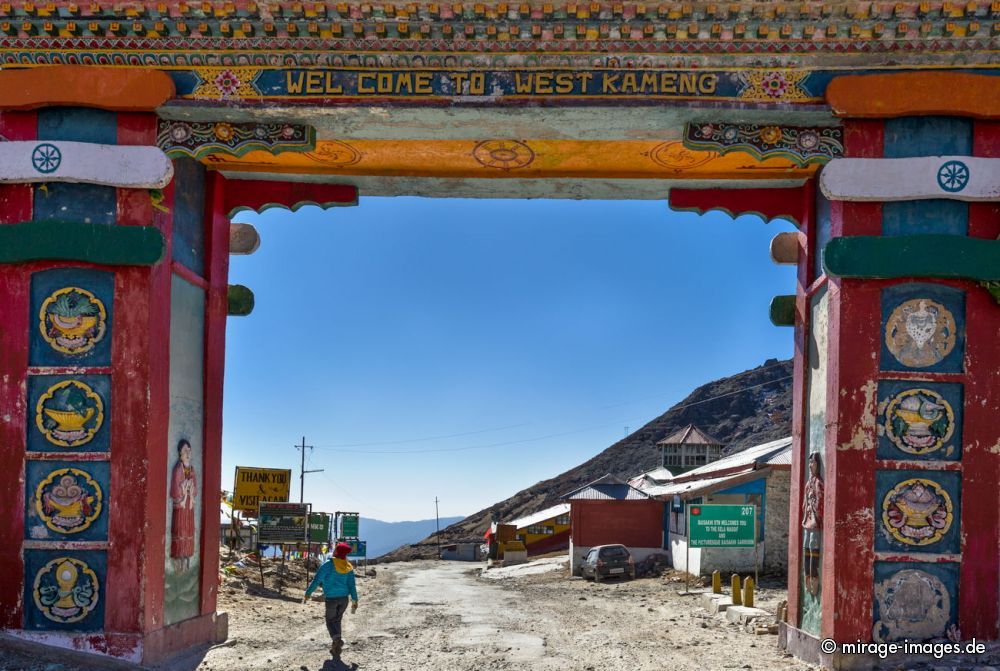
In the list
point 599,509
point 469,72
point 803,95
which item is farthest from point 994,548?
point 599,509

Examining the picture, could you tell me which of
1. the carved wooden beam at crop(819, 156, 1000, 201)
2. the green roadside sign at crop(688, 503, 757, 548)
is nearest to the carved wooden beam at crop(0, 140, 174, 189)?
the carved wooden beam at crop(819, 156, 1000, 201)

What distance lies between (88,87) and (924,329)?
32.0ft

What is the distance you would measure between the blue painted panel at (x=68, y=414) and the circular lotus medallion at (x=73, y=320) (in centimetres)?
37

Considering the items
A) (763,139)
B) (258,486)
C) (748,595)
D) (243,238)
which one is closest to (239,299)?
(243,238)

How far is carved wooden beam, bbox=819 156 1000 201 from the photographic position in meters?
11.2

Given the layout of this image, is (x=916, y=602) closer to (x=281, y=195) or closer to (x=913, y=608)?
(x=913, y=608)

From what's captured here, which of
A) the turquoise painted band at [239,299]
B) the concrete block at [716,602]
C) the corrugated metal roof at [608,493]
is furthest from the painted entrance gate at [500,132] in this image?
the corrugated metal roof at [608,493]

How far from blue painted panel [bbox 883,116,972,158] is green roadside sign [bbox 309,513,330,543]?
64.5 ft

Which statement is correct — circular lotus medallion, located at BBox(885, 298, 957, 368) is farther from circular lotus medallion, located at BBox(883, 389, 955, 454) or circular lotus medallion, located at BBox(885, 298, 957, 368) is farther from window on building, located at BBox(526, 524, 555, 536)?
window on building, located at BBox(526, 524, 555, 536)

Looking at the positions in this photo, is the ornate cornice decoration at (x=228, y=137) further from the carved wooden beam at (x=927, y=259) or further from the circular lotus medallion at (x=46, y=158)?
the carved wooden beam at (x=927, y=259)

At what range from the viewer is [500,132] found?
476 inches

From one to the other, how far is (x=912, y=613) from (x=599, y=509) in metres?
28.6

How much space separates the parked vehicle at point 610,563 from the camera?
111 feet

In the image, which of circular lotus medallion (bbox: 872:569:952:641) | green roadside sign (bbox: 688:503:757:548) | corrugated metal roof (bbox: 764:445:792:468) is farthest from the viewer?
corrugated metal roof (bbox: 764:445:792:468)
